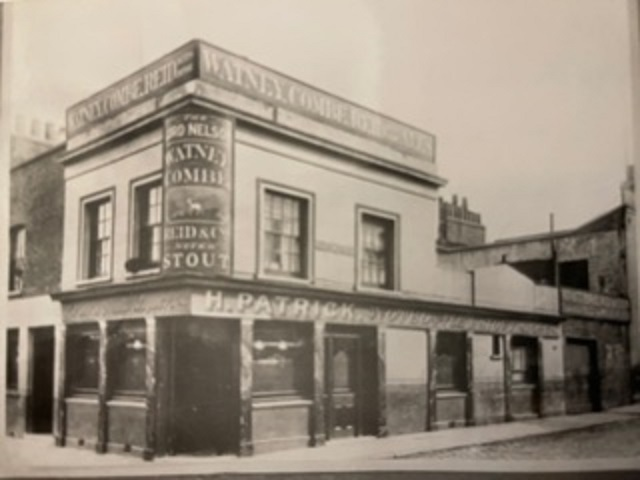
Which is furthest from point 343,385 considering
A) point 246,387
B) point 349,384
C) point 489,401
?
point 489,401

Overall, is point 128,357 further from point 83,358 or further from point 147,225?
point 147,225

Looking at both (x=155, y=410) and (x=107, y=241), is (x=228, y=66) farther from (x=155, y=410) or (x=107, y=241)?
(x=155, y=410)

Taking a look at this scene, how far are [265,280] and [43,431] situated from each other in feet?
4.46

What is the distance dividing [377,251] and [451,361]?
63 centimetres

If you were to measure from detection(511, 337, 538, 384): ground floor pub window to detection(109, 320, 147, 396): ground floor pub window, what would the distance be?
5.70ft

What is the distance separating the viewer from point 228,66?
4098mm

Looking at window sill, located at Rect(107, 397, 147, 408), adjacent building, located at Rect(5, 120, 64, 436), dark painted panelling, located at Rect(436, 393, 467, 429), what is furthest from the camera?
adjacent building, located at Rect(5, 120, 64, 436)

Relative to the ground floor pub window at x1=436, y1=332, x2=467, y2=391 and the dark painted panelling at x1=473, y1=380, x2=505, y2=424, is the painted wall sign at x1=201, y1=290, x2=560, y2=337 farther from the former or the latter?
the dark painted panelling at x1=473, y1=380, x2=505, y2=424

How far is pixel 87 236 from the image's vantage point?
4.40 metres

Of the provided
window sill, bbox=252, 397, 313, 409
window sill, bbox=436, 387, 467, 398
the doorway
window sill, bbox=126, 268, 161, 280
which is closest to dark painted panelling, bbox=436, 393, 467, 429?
window sill, bbox=436, 387, 467, 398

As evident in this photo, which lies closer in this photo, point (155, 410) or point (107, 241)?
point (155, 410)

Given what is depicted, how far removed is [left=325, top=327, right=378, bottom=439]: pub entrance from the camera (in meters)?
4.07

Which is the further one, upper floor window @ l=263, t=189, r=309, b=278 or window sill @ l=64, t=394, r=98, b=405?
window sill @ l=64, t=394, r=98, b=405

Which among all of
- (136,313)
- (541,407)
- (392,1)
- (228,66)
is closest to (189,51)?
(228,66)
